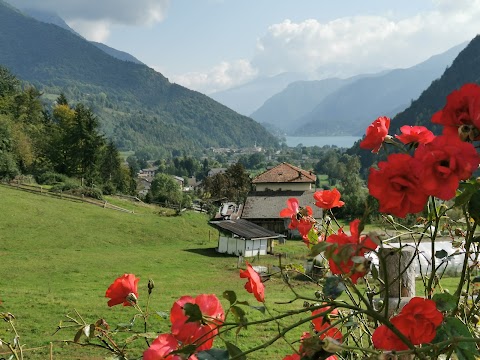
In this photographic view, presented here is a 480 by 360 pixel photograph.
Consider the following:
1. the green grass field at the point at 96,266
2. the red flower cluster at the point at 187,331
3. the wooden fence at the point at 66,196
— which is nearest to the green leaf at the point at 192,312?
the red flower cluster at the point at 187,331

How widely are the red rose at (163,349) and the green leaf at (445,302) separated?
422 millimetres

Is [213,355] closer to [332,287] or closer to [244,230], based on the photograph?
[332,287]

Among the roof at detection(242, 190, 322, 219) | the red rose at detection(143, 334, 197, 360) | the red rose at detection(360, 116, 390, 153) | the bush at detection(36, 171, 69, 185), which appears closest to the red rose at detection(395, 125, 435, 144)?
the red rose at detection(360, 116, 390, 153)

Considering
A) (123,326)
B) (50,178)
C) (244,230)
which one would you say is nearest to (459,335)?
(123,326)

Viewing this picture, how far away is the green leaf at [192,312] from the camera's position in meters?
0.64

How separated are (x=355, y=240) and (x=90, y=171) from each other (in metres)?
38.0

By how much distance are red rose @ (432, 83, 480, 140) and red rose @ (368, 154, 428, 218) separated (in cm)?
14

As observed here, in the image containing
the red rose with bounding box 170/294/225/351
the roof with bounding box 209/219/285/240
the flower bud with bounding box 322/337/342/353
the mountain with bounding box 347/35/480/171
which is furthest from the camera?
the mountain with bounding box 347/35/480/171

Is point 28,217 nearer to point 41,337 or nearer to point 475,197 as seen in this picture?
point 41,337

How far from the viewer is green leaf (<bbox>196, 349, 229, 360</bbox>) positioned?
25.1 inches

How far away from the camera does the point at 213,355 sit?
641 millimetres

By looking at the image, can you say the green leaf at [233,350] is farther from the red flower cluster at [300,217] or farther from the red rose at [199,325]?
the red flower cluster at [300,217]

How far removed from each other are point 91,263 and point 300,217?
16167 millimetres

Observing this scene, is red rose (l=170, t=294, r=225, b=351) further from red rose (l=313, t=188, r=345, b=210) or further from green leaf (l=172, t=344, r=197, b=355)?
red rose (l=313, t=188, r=345, b=210)
